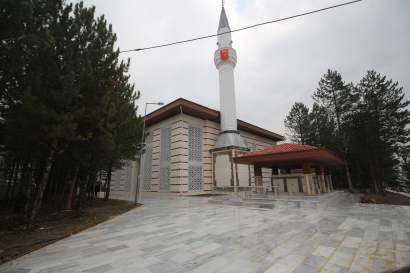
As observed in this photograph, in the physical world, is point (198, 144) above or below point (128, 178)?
above

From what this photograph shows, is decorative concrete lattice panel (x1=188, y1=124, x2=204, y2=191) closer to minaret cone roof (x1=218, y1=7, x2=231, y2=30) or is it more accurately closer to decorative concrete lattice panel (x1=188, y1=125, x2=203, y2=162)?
decorative concrete lattice panel (x1=188, y1=125, x2=203, y2=162)

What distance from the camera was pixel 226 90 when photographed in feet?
59.3

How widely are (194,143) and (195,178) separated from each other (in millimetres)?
Result: 3061

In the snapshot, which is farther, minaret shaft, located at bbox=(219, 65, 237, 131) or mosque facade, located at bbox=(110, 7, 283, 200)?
minaret shaft, located at bbox=(219, 65, 237, 131)

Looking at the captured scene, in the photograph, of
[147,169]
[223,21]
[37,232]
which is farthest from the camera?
[223,21]

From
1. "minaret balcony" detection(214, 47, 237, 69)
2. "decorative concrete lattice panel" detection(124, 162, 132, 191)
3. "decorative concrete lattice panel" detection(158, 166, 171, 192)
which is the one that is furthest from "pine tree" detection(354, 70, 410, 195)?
"decorative concrete lattice panel" detection(124, 162, 132, 191)

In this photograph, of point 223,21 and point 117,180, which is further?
point 117,180

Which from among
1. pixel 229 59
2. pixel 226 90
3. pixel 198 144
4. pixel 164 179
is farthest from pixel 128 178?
pixel 229 59

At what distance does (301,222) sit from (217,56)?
669 inches

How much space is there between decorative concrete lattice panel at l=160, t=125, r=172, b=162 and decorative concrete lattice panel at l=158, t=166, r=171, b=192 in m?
0.80

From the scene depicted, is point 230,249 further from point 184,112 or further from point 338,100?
point 338,100

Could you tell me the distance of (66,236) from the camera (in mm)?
4734

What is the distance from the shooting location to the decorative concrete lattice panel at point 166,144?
55.4 feet

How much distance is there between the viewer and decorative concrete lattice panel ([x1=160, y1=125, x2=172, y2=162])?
55.4ft
